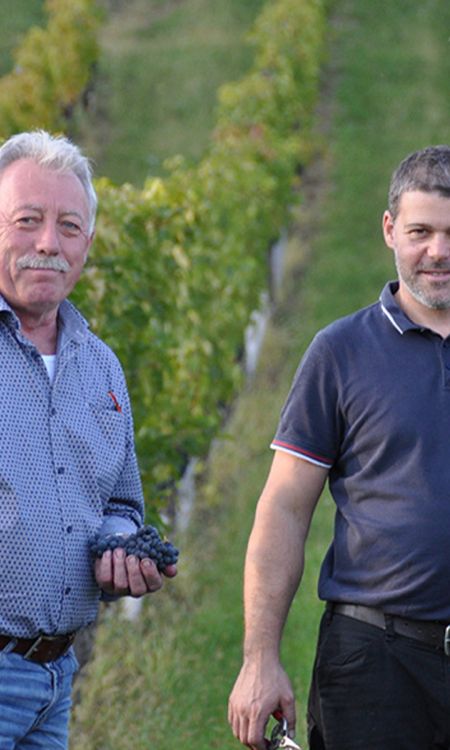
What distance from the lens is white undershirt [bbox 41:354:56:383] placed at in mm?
3090

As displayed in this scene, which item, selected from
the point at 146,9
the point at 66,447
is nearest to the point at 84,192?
the point at 66,447

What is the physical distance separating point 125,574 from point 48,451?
12.0 inches

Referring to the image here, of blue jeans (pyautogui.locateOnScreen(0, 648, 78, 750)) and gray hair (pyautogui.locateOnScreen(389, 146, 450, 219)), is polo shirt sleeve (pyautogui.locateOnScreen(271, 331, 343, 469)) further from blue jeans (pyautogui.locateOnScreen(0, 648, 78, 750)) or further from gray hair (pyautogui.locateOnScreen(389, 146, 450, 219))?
blue jeans (pyautogui.locateOnScreen(0, 648, 78, 750))

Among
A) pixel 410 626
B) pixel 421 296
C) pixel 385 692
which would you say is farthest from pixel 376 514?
pixel 421 296

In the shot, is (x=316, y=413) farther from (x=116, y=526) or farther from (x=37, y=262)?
(x=37, y=262)

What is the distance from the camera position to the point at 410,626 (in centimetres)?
310

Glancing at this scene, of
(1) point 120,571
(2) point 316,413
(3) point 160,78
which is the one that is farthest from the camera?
(3) point 160,78

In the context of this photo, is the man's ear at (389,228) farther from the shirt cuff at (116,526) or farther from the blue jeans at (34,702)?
the blue jeans at (34,702)

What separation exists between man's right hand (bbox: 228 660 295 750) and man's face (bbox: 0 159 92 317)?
90 cm

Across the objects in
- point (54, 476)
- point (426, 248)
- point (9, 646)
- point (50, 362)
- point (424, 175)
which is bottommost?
point (9, 646)

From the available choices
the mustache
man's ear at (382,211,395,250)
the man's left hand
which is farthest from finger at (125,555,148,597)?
man's ear at (382,211,395,250)

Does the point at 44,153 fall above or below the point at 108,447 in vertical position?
Answer: above

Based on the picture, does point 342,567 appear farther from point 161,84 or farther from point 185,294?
point 161,84

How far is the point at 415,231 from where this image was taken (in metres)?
3.21
